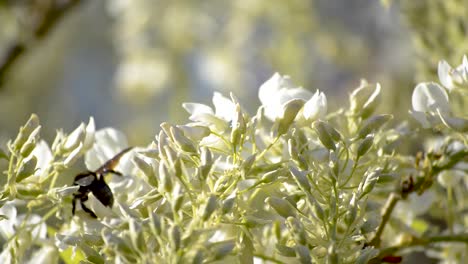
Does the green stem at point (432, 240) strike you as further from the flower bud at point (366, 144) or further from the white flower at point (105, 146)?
the white flower at point (105, 146)

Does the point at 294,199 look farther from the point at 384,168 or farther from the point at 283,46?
the point at 283,46

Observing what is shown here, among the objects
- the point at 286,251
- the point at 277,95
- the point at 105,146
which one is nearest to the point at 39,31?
the point at 105,146

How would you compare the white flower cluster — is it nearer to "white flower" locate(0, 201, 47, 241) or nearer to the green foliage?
the green foliage

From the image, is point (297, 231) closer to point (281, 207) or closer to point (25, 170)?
point (281, 207)

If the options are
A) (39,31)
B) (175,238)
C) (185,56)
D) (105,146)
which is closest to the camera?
(175,238)

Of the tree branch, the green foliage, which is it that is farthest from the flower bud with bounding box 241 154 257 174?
the tree branch

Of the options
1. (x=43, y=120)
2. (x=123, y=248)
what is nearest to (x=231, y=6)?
(x=43, y=120)

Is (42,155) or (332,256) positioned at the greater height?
(42,155)
